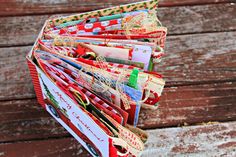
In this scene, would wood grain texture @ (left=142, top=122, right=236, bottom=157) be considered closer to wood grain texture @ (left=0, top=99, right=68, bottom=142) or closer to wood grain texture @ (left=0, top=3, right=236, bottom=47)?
wood grain texture @ (left=0, top=99, right=68, bottom=142)

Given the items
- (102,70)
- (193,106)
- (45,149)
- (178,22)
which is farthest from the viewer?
(178,22)

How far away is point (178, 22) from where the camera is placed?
4.09ft

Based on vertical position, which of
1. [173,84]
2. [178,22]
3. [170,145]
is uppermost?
[178,22]

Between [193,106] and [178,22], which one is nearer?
[193,106]

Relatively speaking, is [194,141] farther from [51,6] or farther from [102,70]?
[51,6]

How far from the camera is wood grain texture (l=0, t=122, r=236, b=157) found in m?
0.92

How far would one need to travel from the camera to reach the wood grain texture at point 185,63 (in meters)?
1.06

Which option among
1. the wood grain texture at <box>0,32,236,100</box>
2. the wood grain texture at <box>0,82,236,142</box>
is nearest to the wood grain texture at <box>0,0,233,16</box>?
the wood grain texture at <box>0,32,236,100</box>

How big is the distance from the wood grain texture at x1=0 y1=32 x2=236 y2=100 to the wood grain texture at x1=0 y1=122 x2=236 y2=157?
17 cm

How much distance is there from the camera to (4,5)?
127 centimetres

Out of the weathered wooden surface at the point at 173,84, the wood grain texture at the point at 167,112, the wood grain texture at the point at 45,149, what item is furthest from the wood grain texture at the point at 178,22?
the wood grain texture at the point at 45,149

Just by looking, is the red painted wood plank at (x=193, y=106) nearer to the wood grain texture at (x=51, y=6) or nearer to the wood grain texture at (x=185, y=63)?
the wood grain texture at (x=185, y=63)

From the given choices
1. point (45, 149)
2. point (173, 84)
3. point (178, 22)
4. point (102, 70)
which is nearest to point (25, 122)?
point (45, 149)

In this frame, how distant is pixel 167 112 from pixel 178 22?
40cm
